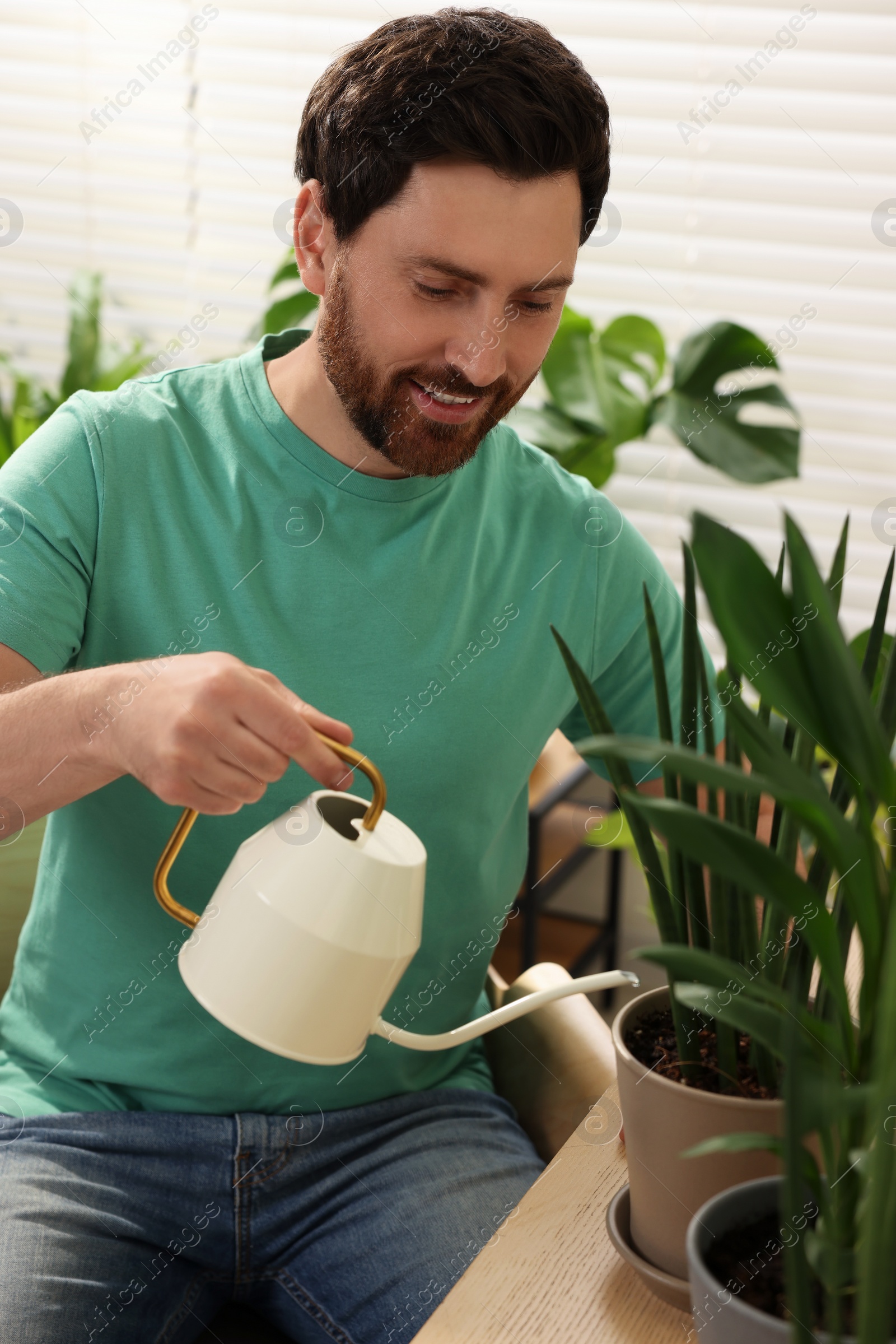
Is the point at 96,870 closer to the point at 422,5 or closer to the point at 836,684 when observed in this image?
the point at 836,684

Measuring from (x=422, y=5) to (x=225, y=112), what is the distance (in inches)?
17.2

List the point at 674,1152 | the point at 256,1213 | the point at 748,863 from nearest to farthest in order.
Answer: the point at 748,863 < the point at 674,1152 < the point at 256,1213

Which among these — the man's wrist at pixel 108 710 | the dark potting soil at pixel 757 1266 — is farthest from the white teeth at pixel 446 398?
the dark potting soil at pixel 757 1266

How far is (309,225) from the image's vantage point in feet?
3.52

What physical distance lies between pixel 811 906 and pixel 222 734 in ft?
1.26

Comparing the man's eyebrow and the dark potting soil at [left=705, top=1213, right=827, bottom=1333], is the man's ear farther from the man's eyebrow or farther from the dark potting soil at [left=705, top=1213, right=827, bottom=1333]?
the dark potting soil at [left=705, top=1213, right=827, bottom=1333]

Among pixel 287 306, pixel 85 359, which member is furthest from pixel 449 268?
pixel 85 359

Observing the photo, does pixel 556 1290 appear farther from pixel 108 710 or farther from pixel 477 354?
pixel 477 354

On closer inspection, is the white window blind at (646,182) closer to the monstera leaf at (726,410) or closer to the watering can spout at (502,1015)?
the monstera leaf at (726,410)

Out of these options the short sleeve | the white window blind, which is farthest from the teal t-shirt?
the white window blind

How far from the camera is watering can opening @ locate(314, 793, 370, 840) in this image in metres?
0.66

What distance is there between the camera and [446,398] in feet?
3.31

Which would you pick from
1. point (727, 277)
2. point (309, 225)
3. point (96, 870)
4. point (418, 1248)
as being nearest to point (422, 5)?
point (727, 277)

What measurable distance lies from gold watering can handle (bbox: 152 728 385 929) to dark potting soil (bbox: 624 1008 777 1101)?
18cm
